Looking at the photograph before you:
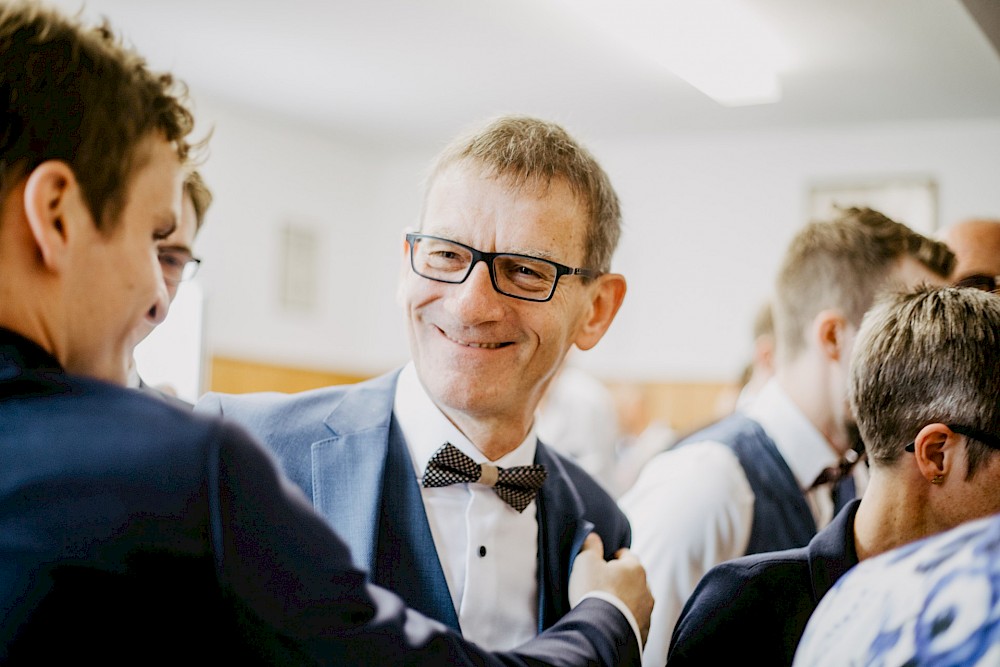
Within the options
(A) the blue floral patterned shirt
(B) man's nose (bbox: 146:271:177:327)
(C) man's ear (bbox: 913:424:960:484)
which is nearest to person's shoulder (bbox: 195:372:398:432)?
(B) man's nose (bbox: 146:271:177:327)

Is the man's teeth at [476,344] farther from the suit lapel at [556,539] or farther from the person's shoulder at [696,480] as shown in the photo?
the person's shoulder at [696,480]

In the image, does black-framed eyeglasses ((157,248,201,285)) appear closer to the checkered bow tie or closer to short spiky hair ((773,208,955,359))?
the checkered bow tie

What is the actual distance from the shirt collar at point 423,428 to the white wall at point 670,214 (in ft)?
22.7

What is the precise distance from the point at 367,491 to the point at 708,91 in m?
6.53

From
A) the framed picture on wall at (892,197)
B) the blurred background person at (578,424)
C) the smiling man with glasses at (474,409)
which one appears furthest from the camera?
the framed picture on wall at (892,197)

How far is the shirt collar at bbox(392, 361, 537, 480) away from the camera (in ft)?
6.55

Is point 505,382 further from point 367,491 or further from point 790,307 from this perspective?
point 790,307

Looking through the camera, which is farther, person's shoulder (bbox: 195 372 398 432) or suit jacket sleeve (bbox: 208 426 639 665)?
person's shoulder (bbox: 195 372 398 432)

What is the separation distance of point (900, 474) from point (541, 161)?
2.85 ft

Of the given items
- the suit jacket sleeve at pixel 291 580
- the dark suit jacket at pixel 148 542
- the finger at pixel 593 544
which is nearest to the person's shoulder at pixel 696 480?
the finger at pixel 593 544

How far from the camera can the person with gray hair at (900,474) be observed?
1.76 m

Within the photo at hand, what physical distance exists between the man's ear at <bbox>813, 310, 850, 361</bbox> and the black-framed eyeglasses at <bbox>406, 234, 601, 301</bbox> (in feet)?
3.80

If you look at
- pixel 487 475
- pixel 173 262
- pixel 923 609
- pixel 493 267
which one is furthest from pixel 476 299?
pixel 923 609

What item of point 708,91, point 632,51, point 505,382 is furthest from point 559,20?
point 505,382
